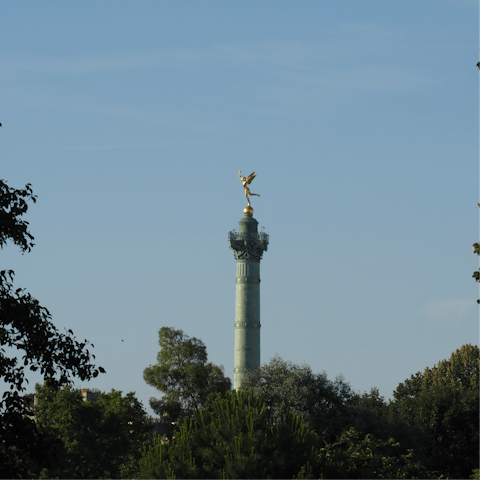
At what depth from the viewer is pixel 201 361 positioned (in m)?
77.9

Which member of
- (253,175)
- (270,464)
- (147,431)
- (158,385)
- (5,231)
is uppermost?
(253,175)

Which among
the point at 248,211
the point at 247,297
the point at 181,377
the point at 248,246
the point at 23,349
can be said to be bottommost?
the point at 23,349

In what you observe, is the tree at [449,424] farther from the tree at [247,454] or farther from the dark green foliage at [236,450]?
the dark green foliage at [236,450]

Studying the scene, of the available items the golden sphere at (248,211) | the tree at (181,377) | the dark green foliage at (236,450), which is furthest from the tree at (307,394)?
the golden sphere at (248,211)

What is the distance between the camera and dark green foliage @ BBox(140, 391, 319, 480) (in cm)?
3991

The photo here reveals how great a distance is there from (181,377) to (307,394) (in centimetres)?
1332

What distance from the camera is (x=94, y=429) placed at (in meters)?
66.1

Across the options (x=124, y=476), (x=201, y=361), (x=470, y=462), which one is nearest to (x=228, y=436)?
(x=124, y=476)

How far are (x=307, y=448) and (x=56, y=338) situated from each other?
20839 millimetres

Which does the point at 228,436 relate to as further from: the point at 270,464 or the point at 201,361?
the point at 201,361

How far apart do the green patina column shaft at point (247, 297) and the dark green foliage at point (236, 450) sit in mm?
47254

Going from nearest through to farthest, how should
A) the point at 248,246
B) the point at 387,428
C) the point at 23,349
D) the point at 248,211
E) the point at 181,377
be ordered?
the point at 23,349, the point at 387,428, the point at 181,377, the point at 248,246, the point at 248,211

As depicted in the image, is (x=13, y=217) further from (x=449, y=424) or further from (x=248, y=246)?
(x=248, y=246)

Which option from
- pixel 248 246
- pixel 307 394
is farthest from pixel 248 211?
pixel 307 394
